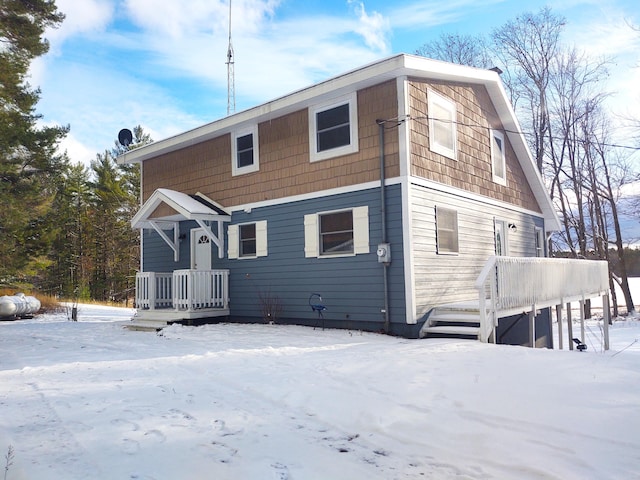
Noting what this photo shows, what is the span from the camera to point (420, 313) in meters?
8.86

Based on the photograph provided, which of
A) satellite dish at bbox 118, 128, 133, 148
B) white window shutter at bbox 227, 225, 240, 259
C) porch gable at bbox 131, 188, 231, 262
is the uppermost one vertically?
satellite dish at bbox 118, 128, 133, 148

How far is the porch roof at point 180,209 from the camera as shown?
1120 cm

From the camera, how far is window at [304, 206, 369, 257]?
9.45m

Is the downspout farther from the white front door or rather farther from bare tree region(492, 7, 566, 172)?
bare tree region(492, 7, 566, 172)

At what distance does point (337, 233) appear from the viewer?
10.0 metres

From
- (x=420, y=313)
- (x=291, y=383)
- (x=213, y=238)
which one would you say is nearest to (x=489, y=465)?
(x=291, y=383)

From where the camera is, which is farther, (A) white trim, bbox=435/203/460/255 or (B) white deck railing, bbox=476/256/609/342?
(A) white trim, bbox=435/203/460/255

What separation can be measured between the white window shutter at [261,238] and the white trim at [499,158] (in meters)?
6.05

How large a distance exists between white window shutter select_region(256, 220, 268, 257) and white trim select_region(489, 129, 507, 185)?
238 inches

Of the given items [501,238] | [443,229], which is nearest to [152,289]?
[443,229]

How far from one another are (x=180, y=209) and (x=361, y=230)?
4456 millimetres

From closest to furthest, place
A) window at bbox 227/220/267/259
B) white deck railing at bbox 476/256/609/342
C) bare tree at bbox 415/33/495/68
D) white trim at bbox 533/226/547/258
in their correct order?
white deck railing at bbox 476/256/609/342 → window at bbox 227/220/267/259 → white trim at bbox 533/226/547/258 → bare tree at bbox 415/33/495/68

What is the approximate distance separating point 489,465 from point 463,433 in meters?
0.55

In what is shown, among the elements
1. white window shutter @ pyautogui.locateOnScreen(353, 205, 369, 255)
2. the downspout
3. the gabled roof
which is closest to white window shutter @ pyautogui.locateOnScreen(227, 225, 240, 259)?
the gabled roof
